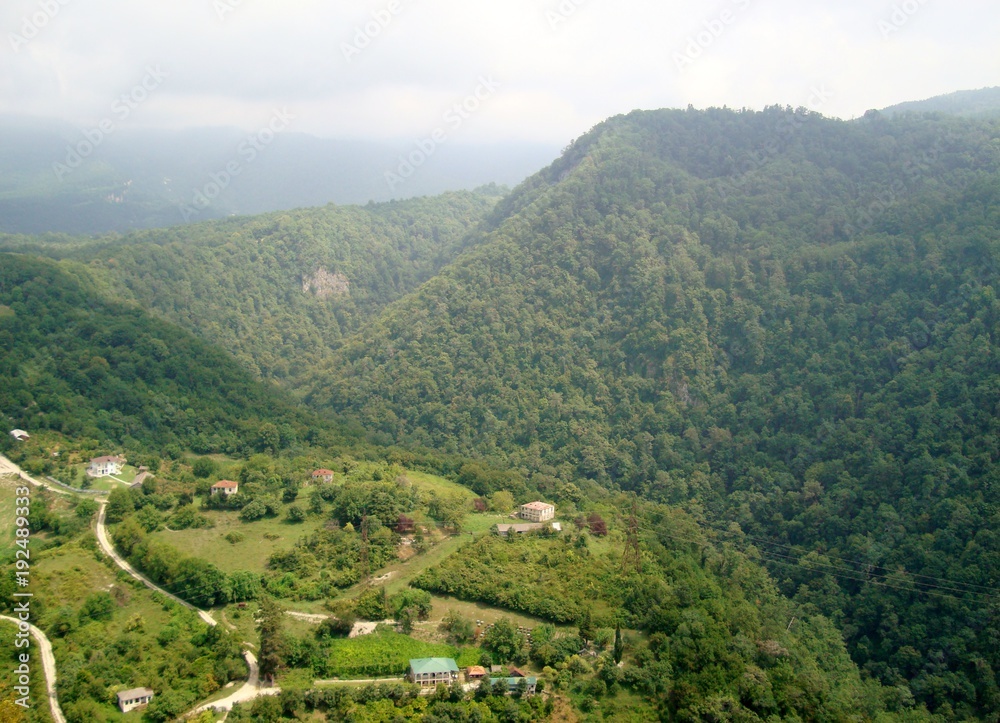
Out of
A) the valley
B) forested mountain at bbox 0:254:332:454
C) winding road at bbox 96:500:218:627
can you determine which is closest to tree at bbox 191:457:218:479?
the valley

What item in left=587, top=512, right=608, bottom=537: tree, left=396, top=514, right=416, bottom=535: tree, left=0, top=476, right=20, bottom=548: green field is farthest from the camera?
left=587, top=512, right=608, bottom=537: tree

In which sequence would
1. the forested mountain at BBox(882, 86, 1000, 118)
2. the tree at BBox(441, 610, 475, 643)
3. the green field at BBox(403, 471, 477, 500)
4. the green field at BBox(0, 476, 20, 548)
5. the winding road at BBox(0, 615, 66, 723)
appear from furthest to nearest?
the forested mountain at BBox(882, 86, 1000, 118)
the green field at BBox(403, 471, 477, 500)
the green field at BBox(0, 476, 20, 548)
the tree at BBox(441, 610, 475, 643)
the winding road at BBox(0, 615, 66, 723)

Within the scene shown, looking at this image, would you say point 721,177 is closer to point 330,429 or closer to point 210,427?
point 330,429

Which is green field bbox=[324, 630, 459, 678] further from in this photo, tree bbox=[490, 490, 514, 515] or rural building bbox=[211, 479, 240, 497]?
rural building bbox=[211, 479, 240, 497]

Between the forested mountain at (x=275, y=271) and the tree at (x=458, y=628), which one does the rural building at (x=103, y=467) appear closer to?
the tree at (x=458, y=628)

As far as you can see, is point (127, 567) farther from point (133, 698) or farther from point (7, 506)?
point (133, 698)

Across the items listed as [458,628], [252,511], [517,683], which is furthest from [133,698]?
[252,511]
